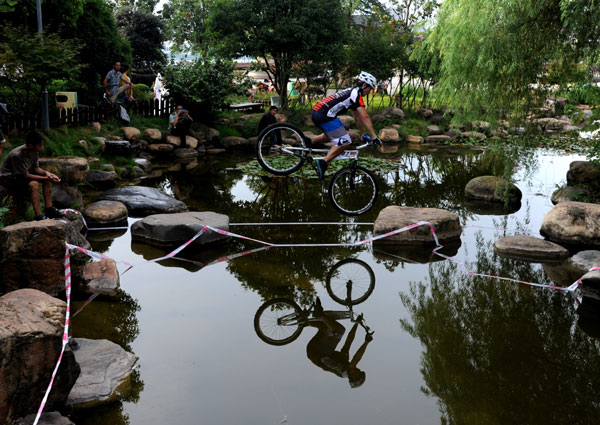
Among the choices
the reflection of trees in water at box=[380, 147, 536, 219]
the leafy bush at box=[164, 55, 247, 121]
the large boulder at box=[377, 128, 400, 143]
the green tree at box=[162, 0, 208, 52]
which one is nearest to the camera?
the reflection of trees in water at box=[380, 147, 536, 219]

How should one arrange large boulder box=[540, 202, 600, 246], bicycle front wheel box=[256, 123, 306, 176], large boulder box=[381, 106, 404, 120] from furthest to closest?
large boulder box=[381, 106, 404, 120], large boulder box=[540, 202, 600, 246], bicycle front wheel box=[256, 123, 306, 176]

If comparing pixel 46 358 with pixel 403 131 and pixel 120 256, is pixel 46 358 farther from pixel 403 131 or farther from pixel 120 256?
pixel 403 131

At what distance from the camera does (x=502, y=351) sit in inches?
228

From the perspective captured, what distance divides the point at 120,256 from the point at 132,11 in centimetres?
2777

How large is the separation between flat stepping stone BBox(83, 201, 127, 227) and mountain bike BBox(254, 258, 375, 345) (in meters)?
4.31

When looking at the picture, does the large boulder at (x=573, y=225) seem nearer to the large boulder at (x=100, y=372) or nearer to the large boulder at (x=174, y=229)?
the large boulder at (x=174, y=229)

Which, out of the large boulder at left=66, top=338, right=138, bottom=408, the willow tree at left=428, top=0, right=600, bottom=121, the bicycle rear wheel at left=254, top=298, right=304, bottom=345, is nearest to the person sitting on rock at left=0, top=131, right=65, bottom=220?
the large boulder at left=66, top=338, right=138, bottom=408

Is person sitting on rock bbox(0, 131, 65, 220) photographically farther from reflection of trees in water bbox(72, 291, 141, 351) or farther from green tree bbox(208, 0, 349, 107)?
green tree bbox(208, 0, 349, 107)

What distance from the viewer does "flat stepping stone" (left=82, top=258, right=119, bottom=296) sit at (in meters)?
7.23

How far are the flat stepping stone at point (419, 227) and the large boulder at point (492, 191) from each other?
9.22 feet

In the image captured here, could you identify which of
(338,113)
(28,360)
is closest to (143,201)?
(338,113)

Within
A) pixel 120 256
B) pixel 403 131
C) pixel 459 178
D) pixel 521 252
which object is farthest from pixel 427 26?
pixel 403 131

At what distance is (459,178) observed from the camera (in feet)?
53.0

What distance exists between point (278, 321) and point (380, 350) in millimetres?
1203
